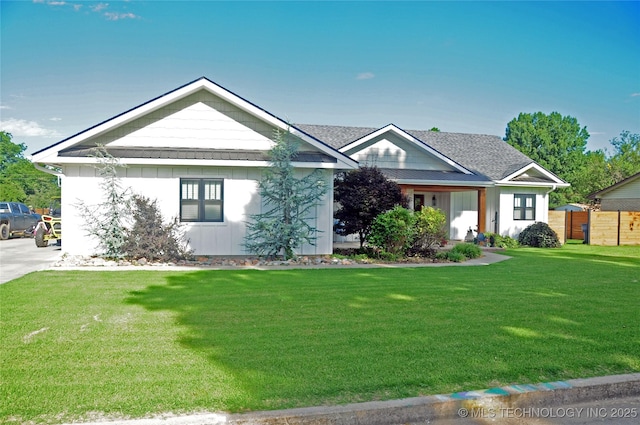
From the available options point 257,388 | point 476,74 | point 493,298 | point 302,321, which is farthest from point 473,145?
point 257,388

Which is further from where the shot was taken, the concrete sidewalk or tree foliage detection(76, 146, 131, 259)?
tree foliage detection(76, 146, 131, 259)

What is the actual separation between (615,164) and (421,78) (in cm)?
2953

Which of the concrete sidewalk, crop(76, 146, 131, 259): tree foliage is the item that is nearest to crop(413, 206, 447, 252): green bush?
crop(76, 146, 131, 259): tree foliage

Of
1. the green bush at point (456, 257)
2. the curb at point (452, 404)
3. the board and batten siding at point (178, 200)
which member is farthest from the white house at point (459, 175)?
the curb at point (452, 404)

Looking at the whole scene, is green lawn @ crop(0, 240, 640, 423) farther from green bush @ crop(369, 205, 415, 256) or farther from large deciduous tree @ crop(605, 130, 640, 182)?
large deciduous tree @ crop(605, 130, 640, 182)

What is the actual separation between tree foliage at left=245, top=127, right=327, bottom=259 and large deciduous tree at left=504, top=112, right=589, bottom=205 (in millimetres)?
48868

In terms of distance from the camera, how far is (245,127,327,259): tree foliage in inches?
556

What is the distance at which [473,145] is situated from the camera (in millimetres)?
28172

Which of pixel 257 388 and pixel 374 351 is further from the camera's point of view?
pixel 374 351

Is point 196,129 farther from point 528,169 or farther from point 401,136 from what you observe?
point 528,169

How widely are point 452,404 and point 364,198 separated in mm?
11621

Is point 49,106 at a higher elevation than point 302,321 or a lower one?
higher

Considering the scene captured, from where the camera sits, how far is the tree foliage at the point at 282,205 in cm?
1412

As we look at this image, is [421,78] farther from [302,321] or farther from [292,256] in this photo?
[302,321]
